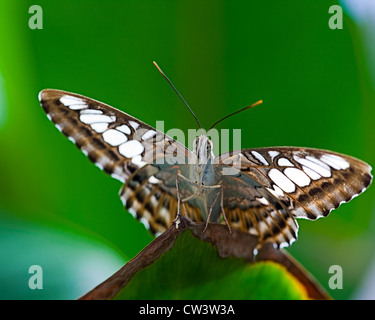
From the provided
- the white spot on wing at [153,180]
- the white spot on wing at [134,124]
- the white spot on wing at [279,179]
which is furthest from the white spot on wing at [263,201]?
the white spot on wing at [134,124]

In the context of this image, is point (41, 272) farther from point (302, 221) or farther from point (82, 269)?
point (302, 221)

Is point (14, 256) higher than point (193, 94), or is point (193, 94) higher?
point (193, 94)

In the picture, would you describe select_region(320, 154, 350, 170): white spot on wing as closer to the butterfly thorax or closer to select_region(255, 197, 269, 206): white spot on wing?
select_region(255, 197, 269, 206): white spot on wing

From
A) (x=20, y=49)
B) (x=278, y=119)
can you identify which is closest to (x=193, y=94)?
(x=278, y=119)

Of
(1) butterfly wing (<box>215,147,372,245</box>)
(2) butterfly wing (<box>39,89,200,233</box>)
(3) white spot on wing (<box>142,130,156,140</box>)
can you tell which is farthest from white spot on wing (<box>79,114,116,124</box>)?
(1) butterfly wing (<box>215,147,372,245</box>)

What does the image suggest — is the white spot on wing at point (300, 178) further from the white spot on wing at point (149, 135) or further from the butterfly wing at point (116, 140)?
the white spot on wing at point (149, 135)
